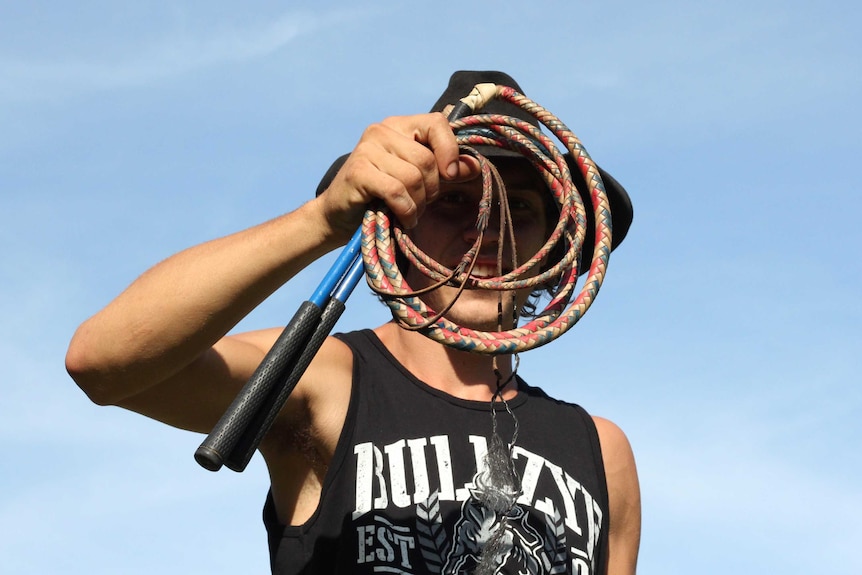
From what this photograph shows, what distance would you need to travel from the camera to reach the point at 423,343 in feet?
18.4

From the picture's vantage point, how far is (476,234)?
5223 mm

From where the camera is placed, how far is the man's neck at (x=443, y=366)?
5.56 meters

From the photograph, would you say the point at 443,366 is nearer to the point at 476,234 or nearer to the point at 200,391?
the point at 476,234

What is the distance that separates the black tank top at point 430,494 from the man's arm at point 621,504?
0.40ft

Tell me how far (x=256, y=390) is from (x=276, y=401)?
75 millimetres

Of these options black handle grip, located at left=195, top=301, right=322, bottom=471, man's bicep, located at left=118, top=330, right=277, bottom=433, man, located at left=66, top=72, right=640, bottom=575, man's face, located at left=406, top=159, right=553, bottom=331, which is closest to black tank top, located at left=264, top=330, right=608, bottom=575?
man, located at left=66, top=72, right=640, bottom=575

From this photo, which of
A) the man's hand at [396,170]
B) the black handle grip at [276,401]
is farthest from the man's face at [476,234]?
the black handle grip at [276,401]

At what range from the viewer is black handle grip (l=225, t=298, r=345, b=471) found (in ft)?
13.0

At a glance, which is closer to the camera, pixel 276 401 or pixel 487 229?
pixel 276 401

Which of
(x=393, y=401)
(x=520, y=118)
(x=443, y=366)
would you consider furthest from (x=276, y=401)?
(x=520, y=118)

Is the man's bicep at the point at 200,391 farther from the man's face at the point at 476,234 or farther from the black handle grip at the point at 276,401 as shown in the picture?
the man's face at the point at 476,234

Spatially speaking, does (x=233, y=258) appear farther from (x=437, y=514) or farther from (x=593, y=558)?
(x=593, y=558)

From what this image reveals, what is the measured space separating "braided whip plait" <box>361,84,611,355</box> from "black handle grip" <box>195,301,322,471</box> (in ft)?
0.88

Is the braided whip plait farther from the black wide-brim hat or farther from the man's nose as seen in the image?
the black wide-brim hat
